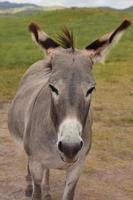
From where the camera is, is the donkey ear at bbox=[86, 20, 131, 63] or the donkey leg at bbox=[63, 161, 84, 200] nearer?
the donkey ear at bbox=[86, 20, 131, 63]

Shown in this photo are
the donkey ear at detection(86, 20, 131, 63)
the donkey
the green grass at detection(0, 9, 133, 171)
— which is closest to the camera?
the donkey

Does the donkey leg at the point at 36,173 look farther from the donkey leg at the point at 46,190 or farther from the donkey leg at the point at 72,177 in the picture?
the donkey leg at the point at 46,190

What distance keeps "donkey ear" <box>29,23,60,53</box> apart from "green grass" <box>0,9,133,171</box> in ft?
17.4

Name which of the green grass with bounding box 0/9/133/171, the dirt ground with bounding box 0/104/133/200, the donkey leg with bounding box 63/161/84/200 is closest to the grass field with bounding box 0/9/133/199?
the green grass with bounding box 0/9/133/171

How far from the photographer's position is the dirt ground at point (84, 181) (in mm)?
8648

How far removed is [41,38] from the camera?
5578mm

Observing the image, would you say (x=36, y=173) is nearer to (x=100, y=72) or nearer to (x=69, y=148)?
(x=69, y=148)

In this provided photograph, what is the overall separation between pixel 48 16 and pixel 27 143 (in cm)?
4227

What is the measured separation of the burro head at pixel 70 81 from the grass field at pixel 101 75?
13.9ft

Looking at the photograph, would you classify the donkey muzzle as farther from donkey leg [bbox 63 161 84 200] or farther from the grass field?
the grass field

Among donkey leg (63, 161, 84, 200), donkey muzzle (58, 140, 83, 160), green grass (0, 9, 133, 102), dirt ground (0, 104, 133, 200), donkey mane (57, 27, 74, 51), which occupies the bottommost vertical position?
green grass (0, 9, 133, 102)

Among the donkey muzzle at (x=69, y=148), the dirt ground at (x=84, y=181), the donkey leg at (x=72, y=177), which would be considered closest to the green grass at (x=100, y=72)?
the dirt ground at (x=84, y=181)

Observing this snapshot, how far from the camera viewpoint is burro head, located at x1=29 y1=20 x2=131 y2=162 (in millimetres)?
4746

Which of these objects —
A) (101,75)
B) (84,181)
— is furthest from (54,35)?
(101,75)
